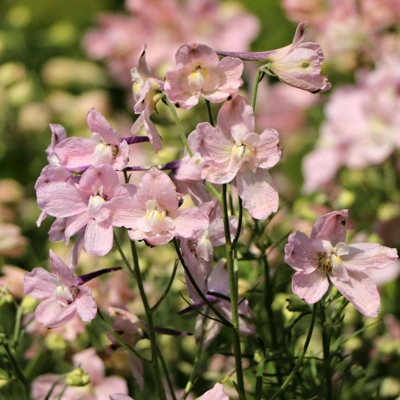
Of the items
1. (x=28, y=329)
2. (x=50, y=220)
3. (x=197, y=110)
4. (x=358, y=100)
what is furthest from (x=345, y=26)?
(x=28, y=329)

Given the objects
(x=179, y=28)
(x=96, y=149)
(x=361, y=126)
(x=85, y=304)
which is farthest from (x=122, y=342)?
(x=179, y=28)

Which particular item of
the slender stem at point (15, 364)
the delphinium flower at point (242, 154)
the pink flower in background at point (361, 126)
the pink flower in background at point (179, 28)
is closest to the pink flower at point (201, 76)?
the delphinium flower at point (242, 154)

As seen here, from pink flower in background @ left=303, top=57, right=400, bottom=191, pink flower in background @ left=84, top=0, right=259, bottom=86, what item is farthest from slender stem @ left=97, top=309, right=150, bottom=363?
pink flower in background @ left=84, top=0, right=259, bottom=86

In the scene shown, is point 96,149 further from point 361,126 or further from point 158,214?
point 361,126

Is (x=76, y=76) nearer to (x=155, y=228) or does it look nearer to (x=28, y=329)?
(x=28, y=329)

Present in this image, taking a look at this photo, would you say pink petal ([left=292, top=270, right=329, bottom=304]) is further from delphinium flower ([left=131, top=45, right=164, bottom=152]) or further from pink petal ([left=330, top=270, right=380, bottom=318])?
delphinium flower ([left=131, top=45, right=164, bottom=152])
